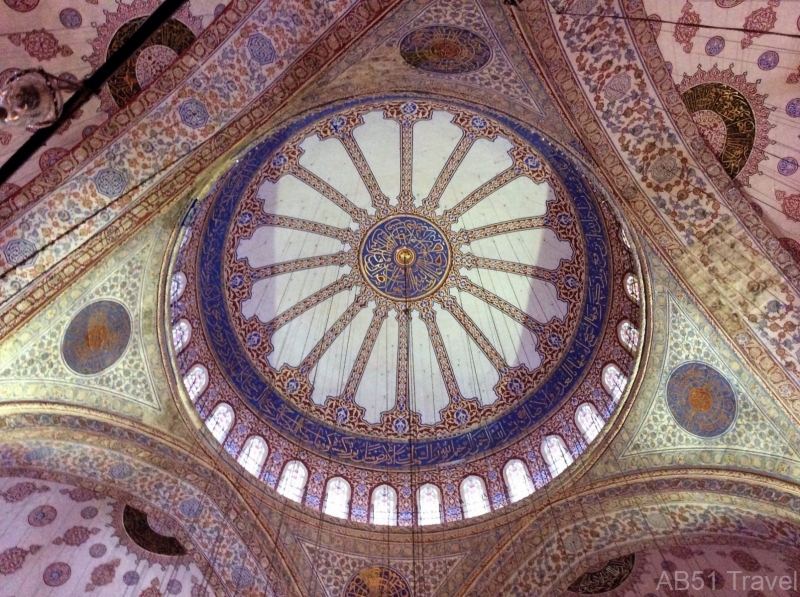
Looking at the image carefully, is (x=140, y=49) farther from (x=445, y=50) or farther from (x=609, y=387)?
(x=609, y=387)

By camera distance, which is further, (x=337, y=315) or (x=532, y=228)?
(x=337, y=315)

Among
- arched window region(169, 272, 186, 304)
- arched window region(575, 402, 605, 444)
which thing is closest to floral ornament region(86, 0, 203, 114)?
arched window region(169, 272, 186, 304)

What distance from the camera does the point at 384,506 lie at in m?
8.97

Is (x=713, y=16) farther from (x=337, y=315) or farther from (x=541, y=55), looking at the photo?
(x=337, y=315)

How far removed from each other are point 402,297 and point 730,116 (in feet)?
19.7

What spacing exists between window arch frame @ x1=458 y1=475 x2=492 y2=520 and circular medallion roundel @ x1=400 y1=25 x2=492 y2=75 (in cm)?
591

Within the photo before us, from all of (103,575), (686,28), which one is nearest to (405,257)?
(686,28)

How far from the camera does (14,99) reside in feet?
14.0

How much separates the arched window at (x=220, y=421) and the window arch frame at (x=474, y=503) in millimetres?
3581

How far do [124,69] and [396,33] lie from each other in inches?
97.0

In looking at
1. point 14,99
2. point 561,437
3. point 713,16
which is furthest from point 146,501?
point 713,16

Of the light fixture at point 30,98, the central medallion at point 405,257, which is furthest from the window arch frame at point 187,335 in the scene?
the light fixture at point 30,98

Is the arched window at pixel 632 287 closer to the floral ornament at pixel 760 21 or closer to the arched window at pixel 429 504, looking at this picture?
the floral ornament at pixel 760 21

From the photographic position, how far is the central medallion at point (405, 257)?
10125mm
